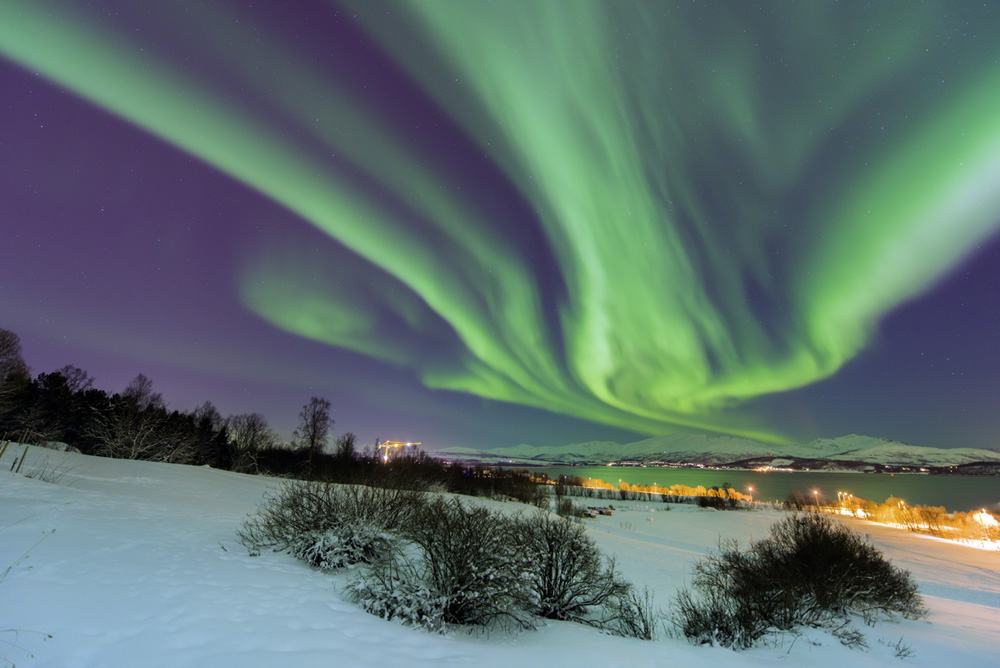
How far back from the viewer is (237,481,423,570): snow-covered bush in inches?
500

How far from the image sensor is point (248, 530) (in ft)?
47.2

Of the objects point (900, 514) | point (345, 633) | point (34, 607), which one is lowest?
point (900, 514)

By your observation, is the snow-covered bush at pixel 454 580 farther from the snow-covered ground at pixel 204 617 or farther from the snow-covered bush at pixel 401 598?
the snow-covered ground at pixel 204 617

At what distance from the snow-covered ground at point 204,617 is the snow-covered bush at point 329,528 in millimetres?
704

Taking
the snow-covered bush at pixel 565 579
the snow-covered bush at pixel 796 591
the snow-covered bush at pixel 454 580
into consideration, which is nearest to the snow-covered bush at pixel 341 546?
the snow-covered bush at pixel 454 580

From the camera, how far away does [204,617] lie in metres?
7.29

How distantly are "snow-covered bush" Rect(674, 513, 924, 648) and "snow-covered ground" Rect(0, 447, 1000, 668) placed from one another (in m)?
0.86

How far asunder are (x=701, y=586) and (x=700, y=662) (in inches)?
473

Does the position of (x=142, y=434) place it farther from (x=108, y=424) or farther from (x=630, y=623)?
(x=630, y=623)

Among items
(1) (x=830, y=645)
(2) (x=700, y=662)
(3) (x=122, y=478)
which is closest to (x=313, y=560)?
(2) (x=700, y=662)

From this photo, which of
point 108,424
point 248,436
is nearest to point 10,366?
point 108,424

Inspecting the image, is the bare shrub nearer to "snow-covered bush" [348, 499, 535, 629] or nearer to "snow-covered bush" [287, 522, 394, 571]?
"snow-covered bush" [348, 499, 535, 629]

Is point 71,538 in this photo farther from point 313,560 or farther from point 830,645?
point 830,645

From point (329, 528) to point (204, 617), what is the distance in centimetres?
632
